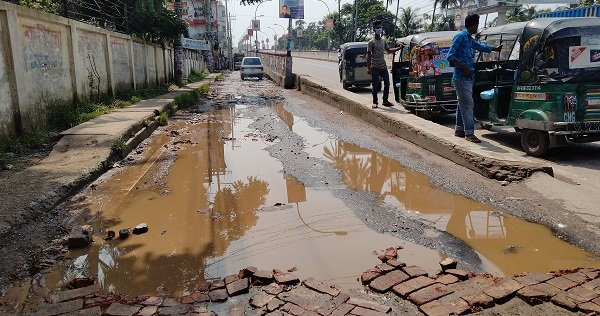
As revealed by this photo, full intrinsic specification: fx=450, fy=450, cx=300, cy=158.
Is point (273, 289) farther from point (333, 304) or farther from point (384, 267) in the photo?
point (384, 267)

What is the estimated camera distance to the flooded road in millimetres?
3367

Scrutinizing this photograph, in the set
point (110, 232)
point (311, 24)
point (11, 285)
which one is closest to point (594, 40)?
point (110, 232)

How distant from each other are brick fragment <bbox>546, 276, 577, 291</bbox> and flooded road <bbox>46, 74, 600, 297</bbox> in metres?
0.38

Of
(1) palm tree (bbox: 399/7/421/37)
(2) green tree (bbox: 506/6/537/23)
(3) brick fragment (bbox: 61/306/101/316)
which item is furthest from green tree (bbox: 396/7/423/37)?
(3) brick fragment (bbox: 61/306/101/316)

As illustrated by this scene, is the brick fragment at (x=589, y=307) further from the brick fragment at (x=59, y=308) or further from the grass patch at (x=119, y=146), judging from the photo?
the grass patch at (x=119, y=146)

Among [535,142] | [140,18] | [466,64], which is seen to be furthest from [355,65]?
[535,142]

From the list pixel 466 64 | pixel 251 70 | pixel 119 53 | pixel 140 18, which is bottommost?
pixel 466 64

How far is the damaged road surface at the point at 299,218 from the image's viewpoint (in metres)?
3.38

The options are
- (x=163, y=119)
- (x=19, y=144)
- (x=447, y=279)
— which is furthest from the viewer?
(x=163, y=119)

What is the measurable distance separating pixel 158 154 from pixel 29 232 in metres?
3.73

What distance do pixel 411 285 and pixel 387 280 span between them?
0.16m

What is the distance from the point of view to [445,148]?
250 inches

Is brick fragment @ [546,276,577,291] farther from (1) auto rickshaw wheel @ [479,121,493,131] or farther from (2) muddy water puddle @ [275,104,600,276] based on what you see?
(1) auto rickshaw wheel @ [479,121,493,131]

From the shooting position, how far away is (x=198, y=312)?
267 cm
